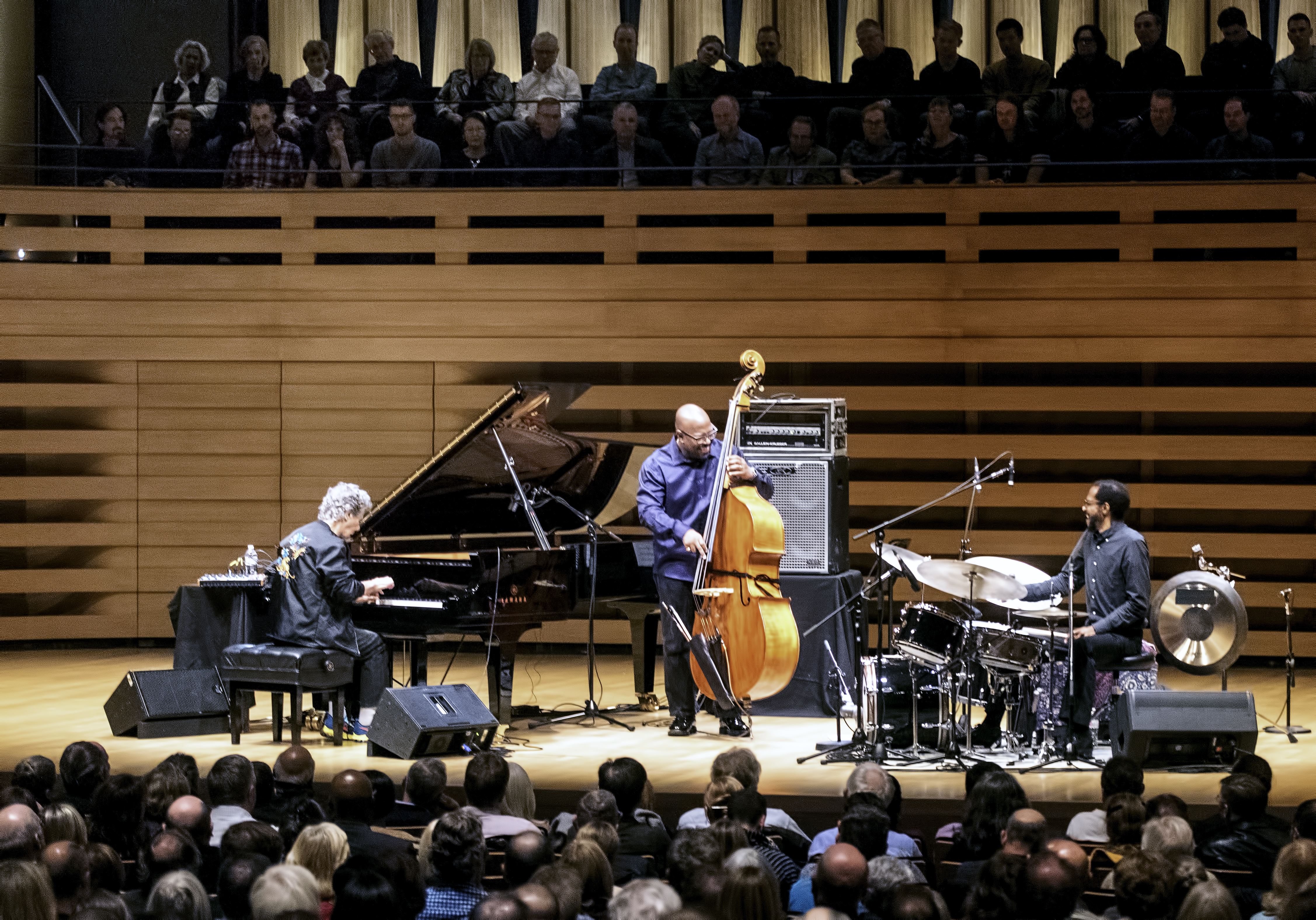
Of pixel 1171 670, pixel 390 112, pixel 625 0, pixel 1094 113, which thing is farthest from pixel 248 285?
pixel 1171 670

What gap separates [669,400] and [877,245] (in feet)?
5.23

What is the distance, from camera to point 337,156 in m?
9.58

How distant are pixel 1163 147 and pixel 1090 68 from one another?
0.77m

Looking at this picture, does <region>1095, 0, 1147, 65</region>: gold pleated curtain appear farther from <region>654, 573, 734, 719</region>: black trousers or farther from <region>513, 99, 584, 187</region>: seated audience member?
<region>654, 573, 734, 719</region>: black trousers

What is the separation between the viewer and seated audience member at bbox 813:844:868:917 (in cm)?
309

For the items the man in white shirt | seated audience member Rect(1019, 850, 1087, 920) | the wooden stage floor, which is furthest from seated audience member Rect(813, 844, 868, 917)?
the wooden stage floor

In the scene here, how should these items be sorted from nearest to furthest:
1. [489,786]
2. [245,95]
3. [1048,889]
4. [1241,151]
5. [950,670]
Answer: [1048,889] → [489,786] → [950,670] → [1241,151] → [245,95]

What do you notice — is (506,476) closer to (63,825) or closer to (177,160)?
(63,825)

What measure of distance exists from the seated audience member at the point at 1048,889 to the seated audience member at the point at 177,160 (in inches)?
310

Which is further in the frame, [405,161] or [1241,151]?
[405,161]

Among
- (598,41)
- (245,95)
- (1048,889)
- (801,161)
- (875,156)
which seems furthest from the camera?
(598,41)

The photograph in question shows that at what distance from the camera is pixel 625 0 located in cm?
1095

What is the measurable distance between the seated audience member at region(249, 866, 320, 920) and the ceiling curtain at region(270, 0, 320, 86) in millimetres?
8923

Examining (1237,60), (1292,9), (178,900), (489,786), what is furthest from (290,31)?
(178,900)
